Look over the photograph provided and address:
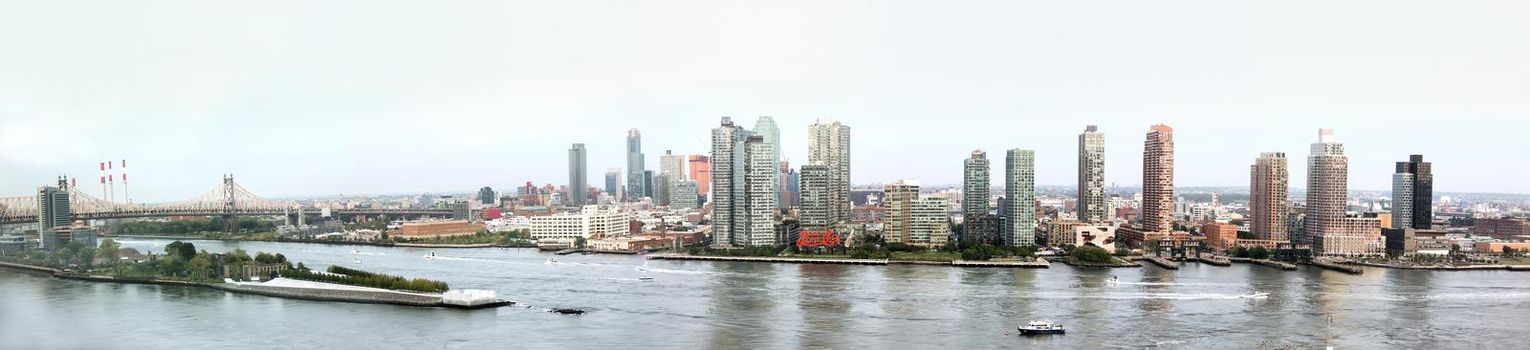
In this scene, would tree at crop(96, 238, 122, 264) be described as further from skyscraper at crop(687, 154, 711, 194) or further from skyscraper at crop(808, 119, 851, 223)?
skyscraper at crop(687, 154, 711, 194)

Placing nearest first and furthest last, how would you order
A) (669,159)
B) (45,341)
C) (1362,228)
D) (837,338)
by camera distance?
(45,341) → (837,338) → (1362,228) → (669,159)

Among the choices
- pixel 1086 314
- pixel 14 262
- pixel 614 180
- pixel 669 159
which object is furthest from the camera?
pixel 614 180

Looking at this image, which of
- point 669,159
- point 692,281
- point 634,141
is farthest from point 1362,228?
point 634,141

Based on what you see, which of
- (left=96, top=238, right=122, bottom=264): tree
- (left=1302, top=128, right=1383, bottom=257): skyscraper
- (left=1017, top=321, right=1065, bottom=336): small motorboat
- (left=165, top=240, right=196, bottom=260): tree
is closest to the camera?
(left=1017, top=321, right=1065, bottom=336): small motorboat

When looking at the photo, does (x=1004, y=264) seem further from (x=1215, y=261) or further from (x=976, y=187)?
(x=976, y=187)

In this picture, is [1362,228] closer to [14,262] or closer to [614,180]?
[14,262]

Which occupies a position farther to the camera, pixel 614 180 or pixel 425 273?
pixel 614 180

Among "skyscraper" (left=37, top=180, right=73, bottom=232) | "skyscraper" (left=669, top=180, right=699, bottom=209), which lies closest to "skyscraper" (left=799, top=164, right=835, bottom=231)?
"skyscraper" (left=37, top=180, right=73, bottom=232)
